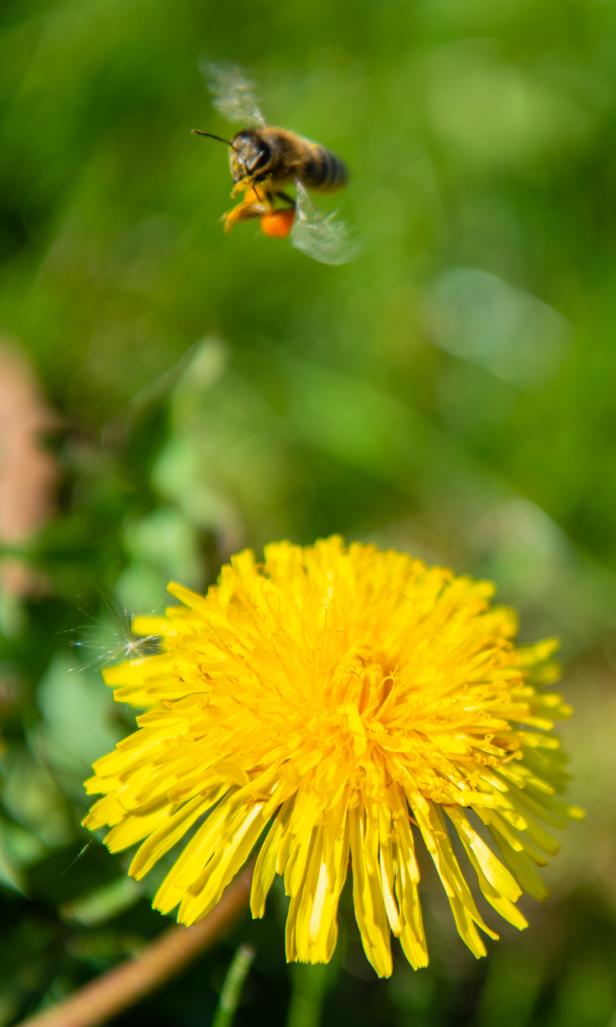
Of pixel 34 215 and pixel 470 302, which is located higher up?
pixel 470 302

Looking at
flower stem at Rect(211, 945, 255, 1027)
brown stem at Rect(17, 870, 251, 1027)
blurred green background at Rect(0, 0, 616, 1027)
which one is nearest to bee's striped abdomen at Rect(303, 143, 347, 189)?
blurred green background at Rect(0, 0, 616, 1027)

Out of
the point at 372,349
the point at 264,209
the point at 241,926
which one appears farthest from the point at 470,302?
the point at 241,926

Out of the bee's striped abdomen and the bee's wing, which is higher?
Result: the bee's striped abdomen

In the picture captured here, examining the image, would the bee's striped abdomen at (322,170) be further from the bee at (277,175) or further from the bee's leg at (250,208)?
the bee's leg at (250,208)

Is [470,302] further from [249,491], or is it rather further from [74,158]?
[74,158]

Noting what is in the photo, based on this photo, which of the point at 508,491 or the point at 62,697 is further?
the point at 508,491

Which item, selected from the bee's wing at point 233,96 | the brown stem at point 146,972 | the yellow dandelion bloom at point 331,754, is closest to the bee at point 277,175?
the bee's wing at point 233,96

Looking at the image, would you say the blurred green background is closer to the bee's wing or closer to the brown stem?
the bee's wing
